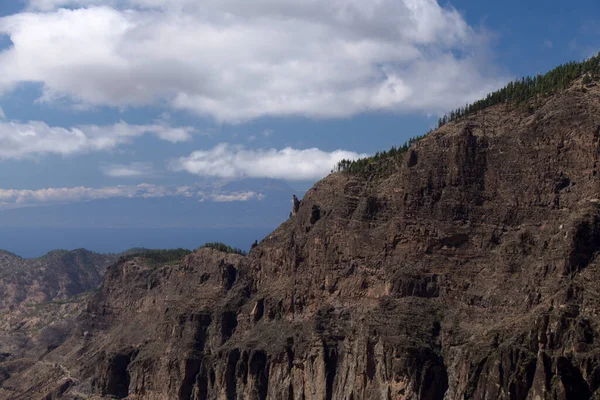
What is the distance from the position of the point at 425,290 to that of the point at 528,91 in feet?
124

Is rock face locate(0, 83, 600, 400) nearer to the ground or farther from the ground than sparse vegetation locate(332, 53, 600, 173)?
nearer to the ground

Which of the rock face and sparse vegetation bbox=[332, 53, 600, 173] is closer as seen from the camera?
the rock face

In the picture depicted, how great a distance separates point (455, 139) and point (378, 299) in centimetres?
2709

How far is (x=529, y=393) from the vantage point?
289 ft

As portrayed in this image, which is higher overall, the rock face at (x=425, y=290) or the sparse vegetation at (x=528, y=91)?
the sparse vegetation at (x=528, y=91)

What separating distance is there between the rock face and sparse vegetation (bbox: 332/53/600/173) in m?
2.95

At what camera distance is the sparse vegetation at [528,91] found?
11756cm

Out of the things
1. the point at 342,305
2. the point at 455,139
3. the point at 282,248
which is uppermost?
the point at 455,139

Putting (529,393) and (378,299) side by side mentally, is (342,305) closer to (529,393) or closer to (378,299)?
(378,299)

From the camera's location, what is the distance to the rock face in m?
93.9

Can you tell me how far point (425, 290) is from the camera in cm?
11181

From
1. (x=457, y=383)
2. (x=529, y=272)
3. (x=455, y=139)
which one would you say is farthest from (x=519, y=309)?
(x=455, y=139)

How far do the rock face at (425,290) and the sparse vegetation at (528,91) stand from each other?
295cm

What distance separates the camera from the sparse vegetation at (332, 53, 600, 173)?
386 feet
